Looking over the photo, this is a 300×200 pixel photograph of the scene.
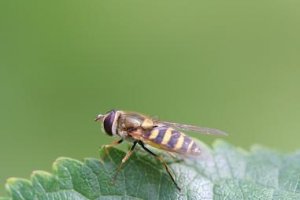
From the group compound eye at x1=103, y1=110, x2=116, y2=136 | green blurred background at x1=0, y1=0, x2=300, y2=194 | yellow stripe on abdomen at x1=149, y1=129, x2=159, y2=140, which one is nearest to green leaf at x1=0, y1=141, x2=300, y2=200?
yellow stripe on abdomen at x1=149, y1=129, x2=159, y2=140

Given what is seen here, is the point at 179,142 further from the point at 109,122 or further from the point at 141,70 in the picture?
the point at 141,70

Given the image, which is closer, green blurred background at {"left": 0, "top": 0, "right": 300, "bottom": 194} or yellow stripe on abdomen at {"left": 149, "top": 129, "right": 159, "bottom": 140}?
yellow stripe on abdomen at {"left": 149, "top": 129, "right": 159, "bottom": 140}

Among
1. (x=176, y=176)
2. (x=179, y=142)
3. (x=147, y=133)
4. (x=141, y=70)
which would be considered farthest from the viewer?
(x=141, y=70)

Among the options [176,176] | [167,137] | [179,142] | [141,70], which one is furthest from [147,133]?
[141,70]

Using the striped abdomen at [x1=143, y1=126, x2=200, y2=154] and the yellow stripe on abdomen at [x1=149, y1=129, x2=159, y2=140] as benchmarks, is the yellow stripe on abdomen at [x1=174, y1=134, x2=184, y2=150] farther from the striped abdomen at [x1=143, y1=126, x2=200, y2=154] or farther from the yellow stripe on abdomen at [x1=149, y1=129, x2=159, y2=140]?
the yellow stripe on abdomen at [x1=149, y1=129, x2=159, y2=140]

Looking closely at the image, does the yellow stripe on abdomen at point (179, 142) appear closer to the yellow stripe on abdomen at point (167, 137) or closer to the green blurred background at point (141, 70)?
the yellow stripe on abdomen at point (167, 137)

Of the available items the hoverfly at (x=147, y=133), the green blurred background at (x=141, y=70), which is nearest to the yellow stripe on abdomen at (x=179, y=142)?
the hoverfly at (x=147, y=133)
